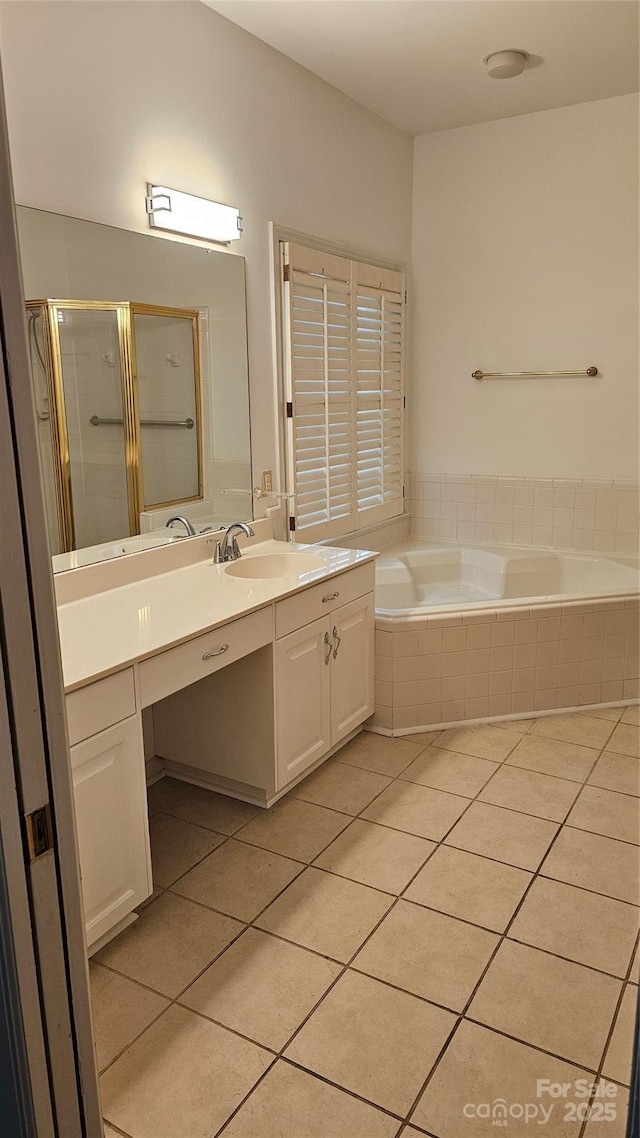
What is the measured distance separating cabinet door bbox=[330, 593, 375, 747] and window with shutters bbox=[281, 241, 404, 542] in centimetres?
62

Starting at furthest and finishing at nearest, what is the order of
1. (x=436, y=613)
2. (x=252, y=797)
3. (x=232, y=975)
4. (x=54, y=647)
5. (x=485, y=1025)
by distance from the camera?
(x=436, y=613) → (x=252, y=797) → (x=232, y=975) → (x=485, y=1025) → (x=54, y=647)

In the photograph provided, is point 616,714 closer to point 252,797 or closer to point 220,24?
point 252,797

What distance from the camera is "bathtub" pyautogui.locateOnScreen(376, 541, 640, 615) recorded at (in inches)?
156

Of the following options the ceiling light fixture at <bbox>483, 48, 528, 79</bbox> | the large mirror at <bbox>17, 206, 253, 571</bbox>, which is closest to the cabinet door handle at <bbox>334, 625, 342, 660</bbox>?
the large mirror at <bbox>17, 206, 253, 571</bbox>

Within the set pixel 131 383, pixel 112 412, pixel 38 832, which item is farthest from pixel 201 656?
pixel 38 832

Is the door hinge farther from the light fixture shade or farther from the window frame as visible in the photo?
the window frame

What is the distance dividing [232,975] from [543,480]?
3019 mm

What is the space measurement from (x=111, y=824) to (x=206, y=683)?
77cm

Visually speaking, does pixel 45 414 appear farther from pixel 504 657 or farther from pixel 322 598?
pixel 504 657

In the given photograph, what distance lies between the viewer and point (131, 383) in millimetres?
2590

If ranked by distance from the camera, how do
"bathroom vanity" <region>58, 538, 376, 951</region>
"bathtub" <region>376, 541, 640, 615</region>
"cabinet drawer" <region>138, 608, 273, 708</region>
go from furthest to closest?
"bathtub" <region>376, 541, 640, 615</region> < "cabinet drawer" <region>138, 608, 273, 708</region> < "bathroom vanity" <region>58, 538, 376, 951</region>

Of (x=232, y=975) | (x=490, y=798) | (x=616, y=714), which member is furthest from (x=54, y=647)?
(x=616, y=714)

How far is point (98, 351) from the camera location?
246 centimetres

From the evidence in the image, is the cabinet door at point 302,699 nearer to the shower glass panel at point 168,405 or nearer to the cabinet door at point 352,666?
the cabinet door at point 352,666
